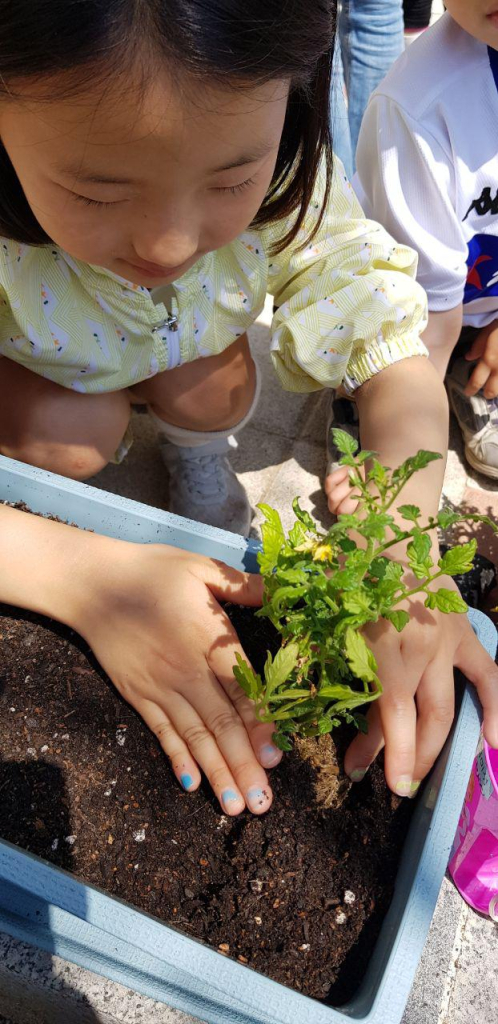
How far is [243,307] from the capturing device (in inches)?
59.2

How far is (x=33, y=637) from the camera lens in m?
1.21

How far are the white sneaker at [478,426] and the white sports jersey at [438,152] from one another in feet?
1.23

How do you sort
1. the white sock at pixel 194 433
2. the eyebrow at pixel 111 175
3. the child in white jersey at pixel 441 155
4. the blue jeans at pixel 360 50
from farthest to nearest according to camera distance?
the blue jeans at pixel 360 50
the white sock at pixel 194 433
the child in white jersey at pixel 441 155
the eyebrow at pixel 111 175

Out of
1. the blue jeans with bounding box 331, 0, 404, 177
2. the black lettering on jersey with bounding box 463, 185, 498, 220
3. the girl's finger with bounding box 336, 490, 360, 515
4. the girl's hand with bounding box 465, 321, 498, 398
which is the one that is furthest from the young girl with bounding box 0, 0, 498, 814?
the blue jeans with bounding box 331, 0, 404, 177

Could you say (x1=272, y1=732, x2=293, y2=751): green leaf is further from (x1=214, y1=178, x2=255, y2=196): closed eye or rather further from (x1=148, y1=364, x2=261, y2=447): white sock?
(x1=148, y1=364, x2=261, y2=447): white sock

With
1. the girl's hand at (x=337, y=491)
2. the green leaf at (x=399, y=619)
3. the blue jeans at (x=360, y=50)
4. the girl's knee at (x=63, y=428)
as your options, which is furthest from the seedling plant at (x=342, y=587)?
the blue jeans at (x=360, y=50)

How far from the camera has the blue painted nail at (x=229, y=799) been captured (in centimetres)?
105

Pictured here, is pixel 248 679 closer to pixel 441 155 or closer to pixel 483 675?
pixel 483 675

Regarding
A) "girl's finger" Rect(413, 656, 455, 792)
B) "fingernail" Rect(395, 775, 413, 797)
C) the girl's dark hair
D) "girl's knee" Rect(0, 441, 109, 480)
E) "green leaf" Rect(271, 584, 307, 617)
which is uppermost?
the girl's dark hair

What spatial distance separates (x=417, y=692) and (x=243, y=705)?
0.81 feet

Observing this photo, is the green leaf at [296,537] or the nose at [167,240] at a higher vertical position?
the nose at [167,240]

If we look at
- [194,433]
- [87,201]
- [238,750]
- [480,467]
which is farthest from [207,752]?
[480,467]

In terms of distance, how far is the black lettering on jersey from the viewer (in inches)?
67.2

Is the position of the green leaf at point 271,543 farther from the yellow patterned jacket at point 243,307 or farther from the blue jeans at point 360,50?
the blue jeans at point 360,50
